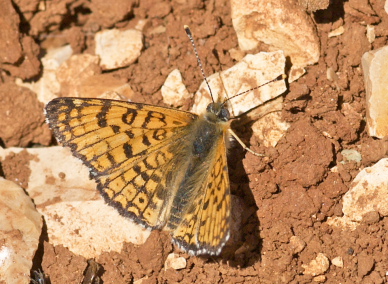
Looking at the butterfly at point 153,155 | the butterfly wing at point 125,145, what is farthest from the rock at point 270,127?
the butterfly wing at point 125,145

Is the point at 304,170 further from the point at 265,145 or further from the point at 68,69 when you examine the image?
the point at 68,69

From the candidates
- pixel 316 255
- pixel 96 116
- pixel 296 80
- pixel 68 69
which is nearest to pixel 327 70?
pixel 296 80

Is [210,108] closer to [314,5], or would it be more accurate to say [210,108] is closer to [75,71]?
[314,5]

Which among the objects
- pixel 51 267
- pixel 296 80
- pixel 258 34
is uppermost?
pixel 258 34

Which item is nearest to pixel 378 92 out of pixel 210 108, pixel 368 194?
pixel 368 194

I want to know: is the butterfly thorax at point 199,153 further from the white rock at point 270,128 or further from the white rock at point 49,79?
the white rock at point 49,79

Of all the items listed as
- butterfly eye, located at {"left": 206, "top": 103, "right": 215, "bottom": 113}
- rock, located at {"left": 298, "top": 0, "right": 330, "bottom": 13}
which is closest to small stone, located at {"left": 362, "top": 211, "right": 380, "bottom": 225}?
butterfly eye, located at {"left": 206, "top": 103, "right": 215, "bottom": 113}
